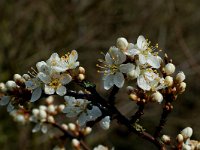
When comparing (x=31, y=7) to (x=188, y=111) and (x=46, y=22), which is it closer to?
(x=46, y=22)

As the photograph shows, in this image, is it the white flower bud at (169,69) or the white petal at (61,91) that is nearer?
the white petal at (61,91)

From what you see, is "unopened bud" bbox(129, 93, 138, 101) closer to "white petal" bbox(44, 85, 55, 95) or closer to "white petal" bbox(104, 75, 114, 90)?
"white petal" bbox(104, 75, 114, 90)

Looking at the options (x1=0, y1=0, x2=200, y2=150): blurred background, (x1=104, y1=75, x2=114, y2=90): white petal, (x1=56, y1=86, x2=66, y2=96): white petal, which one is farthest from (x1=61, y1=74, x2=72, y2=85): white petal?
(x1=0, y1=0, x2=200, y2=150): blurred background

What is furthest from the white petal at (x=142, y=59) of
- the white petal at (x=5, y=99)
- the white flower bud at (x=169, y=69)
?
the white petal at (x=5, y=99)

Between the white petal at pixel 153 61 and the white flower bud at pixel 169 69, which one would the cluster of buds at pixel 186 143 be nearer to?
the white flower bud at pixel 169 69

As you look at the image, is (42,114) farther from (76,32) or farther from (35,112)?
(76,32)

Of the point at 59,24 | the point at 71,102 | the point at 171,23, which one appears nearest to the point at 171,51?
the point at 171,23

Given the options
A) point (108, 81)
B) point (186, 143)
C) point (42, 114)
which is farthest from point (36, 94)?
point (42, 114)
